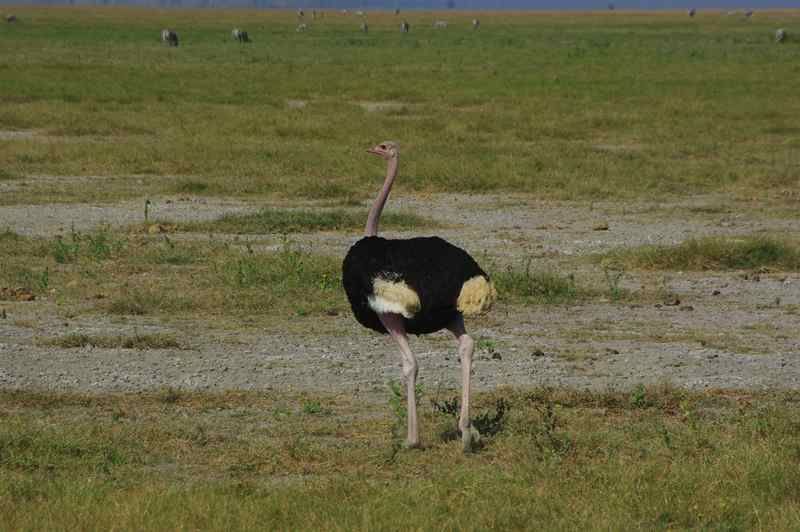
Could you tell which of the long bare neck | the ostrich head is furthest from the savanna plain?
the ostrich head

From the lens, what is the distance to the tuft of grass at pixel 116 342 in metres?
9.45

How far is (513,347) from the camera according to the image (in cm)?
967

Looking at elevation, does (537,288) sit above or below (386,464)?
below

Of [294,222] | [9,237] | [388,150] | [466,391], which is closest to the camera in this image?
[466,391]

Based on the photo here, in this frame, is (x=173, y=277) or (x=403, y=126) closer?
(x=173, y=277)

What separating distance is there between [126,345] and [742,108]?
21227 mm

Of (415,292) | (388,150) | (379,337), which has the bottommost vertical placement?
(379,337)

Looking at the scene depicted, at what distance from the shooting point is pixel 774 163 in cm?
2072

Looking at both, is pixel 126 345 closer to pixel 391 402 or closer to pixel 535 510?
pixel 391 402

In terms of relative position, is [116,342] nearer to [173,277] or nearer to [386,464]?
[173,277]

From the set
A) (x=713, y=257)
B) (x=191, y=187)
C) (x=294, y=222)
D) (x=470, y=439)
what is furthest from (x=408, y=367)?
(x=191, y=187)

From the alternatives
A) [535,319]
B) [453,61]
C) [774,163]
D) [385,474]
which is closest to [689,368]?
[535,319]

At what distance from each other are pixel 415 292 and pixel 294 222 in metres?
8.06

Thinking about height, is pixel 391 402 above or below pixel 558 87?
above
